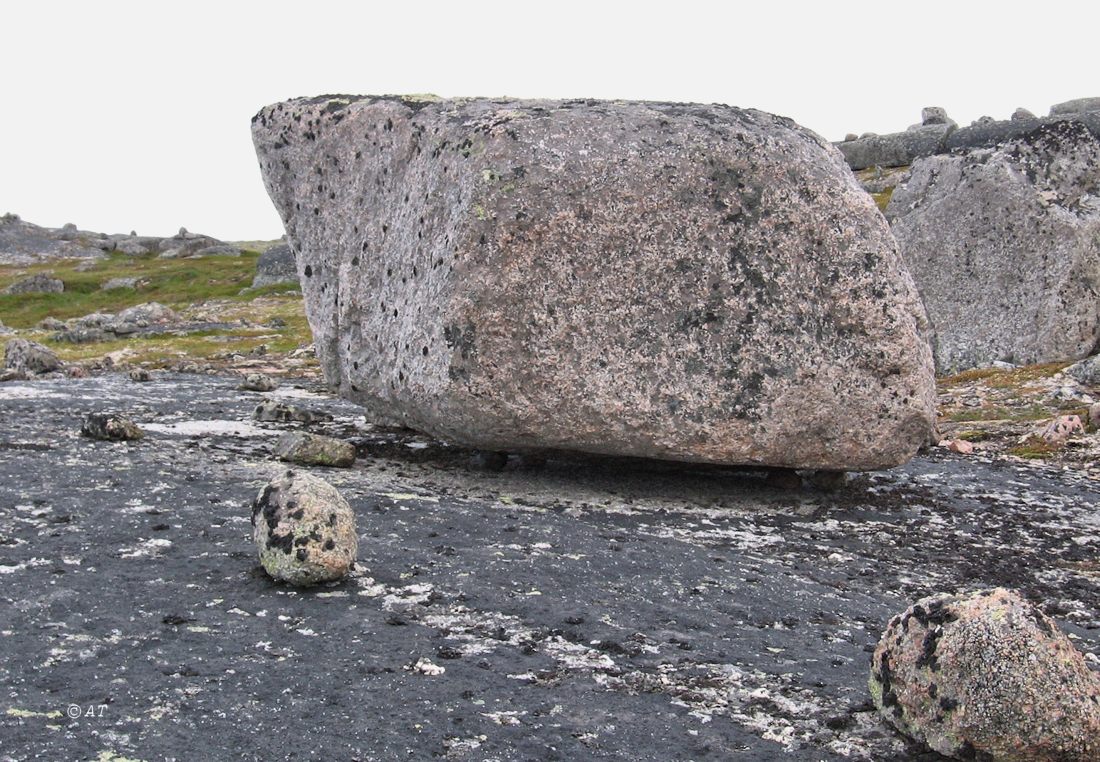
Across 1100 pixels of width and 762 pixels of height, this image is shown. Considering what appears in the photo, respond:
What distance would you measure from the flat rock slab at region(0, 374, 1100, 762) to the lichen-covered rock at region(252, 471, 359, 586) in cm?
13

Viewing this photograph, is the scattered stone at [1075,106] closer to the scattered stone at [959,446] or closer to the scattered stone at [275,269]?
the scattered stone at [275,269]

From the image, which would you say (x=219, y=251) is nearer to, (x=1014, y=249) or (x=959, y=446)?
(x=1014, y=249)

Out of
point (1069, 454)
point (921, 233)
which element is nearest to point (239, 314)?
point (921, 233)

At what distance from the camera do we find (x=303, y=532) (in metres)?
6.65

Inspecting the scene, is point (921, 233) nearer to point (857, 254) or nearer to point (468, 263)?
point (857, 254)

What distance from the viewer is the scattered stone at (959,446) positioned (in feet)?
44.5

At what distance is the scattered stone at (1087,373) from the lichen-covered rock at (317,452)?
477 inches

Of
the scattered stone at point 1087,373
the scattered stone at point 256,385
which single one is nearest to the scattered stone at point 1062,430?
the scattered stone at point 1087,373

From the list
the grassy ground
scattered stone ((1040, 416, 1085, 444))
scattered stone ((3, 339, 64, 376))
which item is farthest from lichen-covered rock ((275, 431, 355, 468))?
the grassy ground

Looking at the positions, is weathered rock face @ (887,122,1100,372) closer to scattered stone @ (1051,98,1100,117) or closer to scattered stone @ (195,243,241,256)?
scattered stone @ (1051,98,1100,117)

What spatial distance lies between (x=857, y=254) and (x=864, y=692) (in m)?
5.10

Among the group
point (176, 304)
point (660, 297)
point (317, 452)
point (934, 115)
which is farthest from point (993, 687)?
point (934, 115)

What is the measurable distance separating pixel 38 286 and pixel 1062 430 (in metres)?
59.1

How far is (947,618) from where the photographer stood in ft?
16.9
